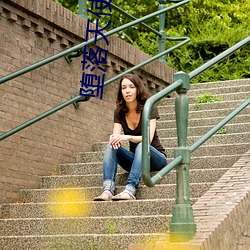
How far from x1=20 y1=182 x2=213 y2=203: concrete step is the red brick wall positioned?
17 cm

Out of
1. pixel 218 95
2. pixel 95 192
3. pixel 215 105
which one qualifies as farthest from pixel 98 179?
pixel 218 95

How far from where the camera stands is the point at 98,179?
6383mm

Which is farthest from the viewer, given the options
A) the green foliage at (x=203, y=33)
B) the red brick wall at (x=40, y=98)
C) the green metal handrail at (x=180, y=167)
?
the green foliage at (x=203, y=33)

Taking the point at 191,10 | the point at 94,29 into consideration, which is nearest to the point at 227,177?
the point at 94,29

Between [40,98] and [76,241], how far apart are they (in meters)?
2.38

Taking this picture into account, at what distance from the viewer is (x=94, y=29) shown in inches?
303

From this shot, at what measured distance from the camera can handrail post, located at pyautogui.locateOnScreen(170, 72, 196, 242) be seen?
4.22 metres

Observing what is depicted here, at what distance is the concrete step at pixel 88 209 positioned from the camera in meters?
5.35

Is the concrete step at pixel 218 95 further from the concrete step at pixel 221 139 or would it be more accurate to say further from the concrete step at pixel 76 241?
the concrete step at pixel 76 241

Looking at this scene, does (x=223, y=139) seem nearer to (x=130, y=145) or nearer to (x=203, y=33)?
(x=130, y=145)

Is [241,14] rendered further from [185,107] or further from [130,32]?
[185,107]

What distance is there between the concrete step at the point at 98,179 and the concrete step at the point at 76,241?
43.2 inches

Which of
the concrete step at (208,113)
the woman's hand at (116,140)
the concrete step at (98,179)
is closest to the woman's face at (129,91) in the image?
the woman's hand at (116,140)

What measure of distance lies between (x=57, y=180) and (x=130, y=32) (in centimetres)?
961
